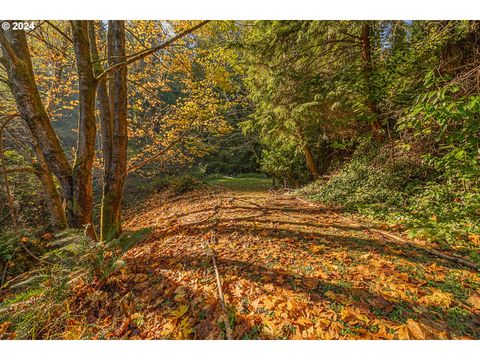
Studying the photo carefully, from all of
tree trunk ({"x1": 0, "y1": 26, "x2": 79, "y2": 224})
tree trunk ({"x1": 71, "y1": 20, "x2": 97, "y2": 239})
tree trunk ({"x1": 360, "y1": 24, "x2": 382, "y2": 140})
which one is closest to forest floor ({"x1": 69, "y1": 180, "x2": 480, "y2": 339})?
tree trunk ({"x1": 71, "y1": 20, "x2": 97, "y2": 239})

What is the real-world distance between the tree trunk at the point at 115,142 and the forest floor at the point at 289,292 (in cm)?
123

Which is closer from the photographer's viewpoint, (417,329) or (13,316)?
(417,329)

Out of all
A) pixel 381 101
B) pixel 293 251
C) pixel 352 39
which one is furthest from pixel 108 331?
pixel 352 39

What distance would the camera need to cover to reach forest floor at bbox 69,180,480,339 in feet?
6.27

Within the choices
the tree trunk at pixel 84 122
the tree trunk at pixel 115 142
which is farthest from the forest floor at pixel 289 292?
the tree trunk at pixel 84 122

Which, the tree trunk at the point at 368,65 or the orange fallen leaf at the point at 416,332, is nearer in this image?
the orange fallen leaf at the point at 416,332

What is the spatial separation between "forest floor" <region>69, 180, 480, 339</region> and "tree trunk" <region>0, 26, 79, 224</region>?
180cm

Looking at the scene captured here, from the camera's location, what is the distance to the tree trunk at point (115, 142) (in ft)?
14.1

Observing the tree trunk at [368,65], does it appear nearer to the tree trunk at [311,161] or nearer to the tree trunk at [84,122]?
the tree trunk at [311,161]

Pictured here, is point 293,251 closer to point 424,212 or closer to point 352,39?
point 424,212

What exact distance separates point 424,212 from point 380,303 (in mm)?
3284

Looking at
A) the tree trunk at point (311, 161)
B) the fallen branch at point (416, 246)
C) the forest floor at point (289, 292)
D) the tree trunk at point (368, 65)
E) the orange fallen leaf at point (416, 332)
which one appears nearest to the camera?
the orange fallen leaf at point (416, 332)

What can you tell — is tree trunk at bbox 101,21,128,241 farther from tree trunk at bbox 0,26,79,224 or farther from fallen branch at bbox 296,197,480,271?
fallen branch at bbox 296,197,480,271

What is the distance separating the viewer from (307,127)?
8359 millimetres
